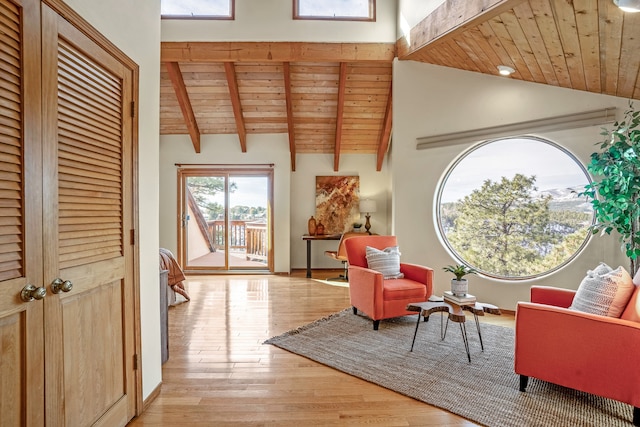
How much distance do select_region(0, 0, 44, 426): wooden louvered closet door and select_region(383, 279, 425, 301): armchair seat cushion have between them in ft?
9.09

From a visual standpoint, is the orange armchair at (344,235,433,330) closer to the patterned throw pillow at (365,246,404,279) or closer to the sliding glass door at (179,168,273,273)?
the patterned throw pillow at (365,246,404,279)

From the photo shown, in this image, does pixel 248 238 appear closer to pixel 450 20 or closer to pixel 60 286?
pixel 450 20

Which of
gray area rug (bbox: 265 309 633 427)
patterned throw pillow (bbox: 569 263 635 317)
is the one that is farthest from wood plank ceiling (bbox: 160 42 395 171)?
patterned throw pillow (bbox: 569 263 635 317)

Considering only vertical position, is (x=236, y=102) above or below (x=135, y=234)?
above

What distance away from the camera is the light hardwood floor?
1991 millimetres

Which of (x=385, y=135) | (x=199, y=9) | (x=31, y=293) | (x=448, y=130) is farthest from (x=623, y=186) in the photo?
(x=199, y=9)

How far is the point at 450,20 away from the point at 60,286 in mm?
3812

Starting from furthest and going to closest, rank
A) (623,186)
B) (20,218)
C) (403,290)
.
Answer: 1. (403,290)
2. (623,186)
3. (20,218)

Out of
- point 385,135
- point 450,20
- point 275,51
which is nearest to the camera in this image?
point 450,20

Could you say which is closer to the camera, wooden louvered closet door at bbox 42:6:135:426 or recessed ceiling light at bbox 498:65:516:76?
wooden louvered closet door at bbox 42:6:135:426

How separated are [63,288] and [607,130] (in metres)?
4.40

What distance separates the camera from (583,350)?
6.54 feet

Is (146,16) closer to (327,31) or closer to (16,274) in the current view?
(16,274)

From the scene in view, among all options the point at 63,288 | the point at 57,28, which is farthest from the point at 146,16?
the point at 63,288
